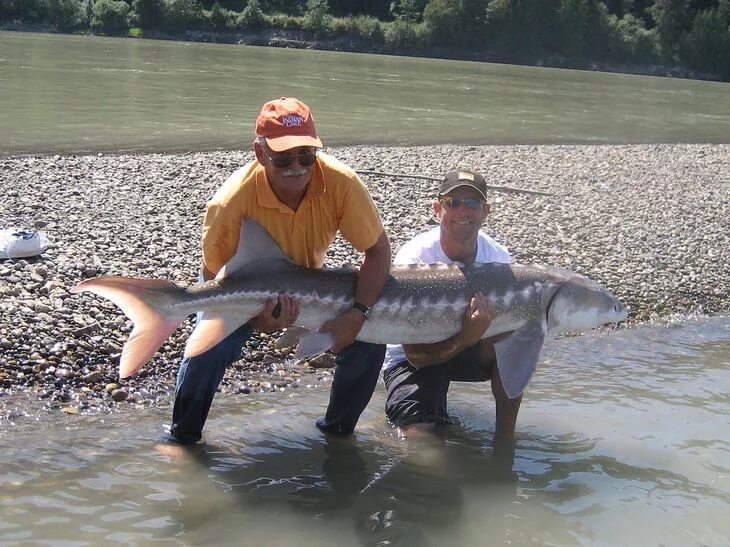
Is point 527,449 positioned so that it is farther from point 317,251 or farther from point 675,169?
point 675,169

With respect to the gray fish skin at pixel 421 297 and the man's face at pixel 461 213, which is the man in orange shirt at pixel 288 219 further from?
the man's face at pixel 461 213

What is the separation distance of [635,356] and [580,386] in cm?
90

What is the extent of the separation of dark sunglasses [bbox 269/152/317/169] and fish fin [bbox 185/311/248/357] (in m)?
0.74

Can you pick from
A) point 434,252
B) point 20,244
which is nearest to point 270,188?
point 434,252

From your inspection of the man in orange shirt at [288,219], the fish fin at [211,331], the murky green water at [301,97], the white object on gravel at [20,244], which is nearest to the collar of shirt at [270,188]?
the man in orange shirt at [288,219]

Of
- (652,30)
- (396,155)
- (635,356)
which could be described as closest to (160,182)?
(396,155)

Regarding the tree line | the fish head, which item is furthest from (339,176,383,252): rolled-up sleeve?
the tree line

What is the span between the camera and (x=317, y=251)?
182 inches

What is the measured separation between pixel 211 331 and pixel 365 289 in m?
0.76

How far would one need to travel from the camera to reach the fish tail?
420 centimetres

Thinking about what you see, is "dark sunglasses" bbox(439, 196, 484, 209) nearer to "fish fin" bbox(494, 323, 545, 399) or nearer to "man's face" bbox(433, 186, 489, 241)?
"man's face" bbox(433, 186, 489, 241)

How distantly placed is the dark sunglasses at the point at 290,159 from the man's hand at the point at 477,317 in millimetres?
1133

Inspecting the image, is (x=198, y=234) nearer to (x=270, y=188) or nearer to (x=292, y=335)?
(x=292, y=335)

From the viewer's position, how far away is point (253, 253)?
4359 millimetres
